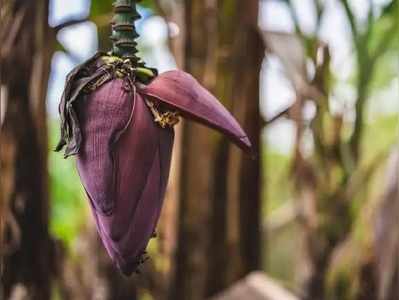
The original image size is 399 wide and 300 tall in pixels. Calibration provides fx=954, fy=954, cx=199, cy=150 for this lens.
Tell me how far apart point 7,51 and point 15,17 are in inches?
2.6

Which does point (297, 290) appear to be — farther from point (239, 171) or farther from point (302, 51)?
point (302, 51)

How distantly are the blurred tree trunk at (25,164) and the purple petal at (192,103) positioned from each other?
59 cm

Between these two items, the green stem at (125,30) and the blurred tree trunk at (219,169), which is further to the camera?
the blurred tree trunk at (219,169)

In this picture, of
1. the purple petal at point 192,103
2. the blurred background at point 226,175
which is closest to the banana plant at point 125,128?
the purple petal at point 192,103

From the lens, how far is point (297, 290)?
4.29 ft

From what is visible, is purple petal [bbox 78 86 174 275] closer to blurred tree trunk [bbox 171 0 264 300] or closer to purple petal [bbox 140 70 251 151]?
purple petal [bbox 140 70 251 151]

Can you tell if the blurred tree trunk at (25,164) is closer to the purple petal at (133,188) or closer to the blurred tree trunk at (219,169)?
the blurred tree trunk at (219,169)

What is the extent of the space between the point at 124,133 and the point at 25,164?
0.63m

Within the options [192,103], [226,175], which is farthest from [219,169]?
[192,103]

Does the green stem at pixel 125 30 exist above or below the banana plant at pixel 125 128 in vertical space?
above

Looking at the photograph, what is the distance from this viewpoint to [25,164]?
1.19 meters

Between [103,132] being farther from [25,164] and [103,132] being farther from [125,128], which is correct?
[25,164]

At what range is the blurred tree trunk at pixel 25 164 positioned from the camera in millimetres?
1166

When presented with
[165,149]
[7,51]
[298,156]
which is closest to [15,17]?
[7,51]
